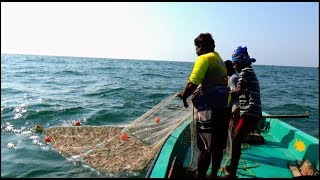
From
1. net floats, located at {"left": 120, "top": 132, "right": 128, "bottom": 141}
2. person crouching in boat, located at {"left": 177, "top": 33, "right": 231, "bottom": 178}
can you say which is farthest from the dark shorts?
net floats, located at {"left": 120, "top": 132, "right": 128, "bottom": 141}

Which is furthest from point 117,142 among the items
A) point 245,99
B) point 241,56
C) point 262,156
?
point 241,56

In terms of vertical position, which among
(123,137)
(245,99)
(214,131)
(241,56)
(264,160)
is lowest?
(264,160)

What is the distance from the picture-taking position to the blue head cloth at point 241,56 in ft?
14.9

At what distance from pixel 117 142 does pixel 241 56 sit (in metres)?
3.78

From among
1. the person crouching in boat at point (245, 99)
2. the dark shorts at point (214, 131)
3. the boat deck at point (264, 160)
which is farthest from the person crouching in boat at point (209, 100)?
the boat deck at point (264, 160)

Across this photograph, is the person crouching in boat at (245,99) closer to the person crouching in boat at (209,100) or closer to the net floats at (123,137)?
the person crouching in boat at (209,100)

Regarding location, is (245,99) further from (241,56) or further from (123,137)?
(123,137)

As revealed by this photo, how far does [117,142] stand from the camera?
7.06 meters

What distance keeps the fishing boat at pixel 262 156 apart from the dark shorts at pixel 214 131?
58 centimetres

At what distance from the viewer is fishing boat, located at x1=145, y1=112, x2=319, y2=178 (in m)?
4.53

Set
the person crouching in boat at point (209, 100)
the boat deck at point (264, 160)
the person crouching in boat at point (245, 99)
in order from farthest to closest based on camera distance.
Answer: the boat deck at point (264, 160)
the person crouching in boat at point (245, 99)
the person crouching in boat at point (209, 100)

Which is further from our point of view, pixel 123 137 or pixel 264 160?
A: pixel 123 137

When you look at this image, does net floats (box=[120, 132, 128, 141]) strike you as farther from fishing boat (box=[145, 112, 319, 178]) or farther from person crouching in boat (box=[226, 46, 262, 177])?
person crouching in boat (box=[226, 46, 262, 177])

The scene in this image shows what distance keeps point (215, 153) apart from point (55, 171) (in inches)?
154
